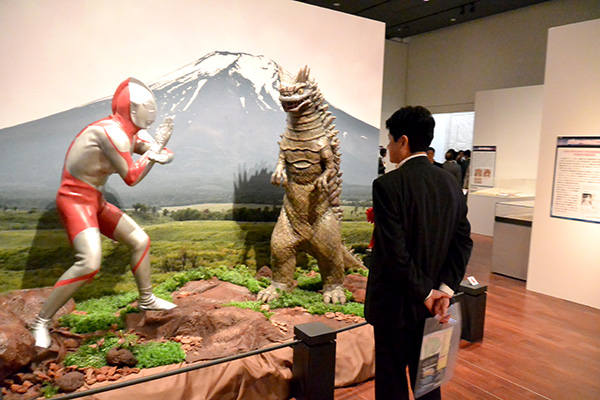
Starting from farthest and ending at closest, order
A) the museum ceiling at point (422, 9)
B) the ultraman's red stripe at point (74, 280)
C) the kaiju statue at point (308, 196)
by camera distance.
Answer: the museum ceiling at point (422, 9) < the kaiju statue at point (308, 196) < the ultraman's red stripe at point (74, 280)

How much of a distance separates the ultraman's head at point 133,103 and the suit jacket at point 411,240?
158 cm

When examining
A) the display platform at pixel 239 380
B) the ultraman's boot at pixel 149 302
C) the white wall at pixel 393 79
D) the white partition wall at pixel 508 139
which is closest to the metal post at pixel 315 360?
the display platform at pixel 239 380

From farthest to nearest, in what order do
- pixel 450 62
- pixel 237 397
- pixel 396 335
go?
pixel 450 62 < pixel 237 397 < pixel 396 335

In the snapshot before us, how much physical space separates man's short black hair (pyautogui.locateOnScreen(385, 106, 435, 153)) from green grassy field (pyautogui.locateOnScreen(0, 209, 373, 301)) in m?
2.64

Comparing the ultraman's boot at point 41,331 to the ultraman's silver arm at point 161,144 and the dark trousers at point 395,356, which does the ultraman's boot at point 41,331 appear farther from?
the dark trousers at point 395,356

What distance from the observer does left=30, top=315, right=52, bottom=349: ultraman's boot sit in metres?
2.36

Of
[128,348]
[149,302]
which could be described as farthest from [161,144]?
[128,348]

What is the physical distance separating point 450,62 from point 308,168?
6.43 m

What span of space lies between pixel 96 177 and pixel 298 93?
1.59 m

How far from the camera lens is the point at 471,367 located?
299cm

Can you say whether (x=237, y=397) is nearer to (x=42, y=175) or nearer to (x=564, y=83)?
(x=42, y=175)

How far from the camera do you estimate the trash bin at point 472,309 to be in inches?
132

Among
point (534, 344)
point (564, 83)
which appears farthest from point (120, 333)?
point (564, 83)

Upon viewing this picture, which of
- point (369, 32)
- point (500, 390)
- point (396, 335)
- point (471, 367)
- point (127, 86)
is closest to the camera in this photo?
point (396, 335)
